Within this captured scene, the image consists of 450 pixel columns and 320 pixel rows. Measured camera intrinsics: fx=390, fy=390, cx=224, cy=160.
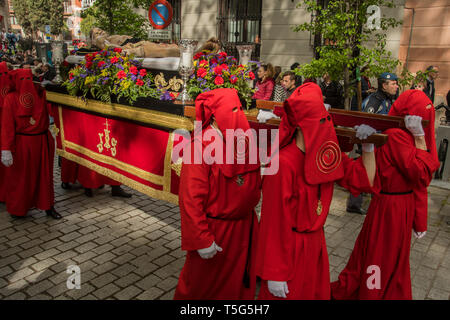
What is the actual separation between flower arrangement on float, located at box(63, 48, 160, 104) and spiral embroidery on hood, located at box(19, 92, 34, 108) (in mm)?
612

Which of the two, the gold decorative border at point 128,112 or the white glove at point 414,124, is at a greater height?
the white glove at point 414,124

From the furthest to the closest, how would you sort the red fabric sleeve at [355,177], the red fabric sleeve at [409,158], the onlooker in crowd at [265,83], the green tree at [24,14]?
the green tree at [24,14] < the onlooker in crowd at [265,83] < the red fabric sleeve at [409,158] < the red fabric sleeve at [355,177]

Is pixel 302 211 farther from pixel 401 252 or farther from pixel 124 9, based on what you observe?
pixel 124 9

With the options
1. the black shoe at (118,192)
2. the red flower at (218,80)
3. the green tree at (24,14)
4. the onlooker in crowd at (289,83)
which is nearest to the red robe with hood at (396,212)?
the red flower at (218,80)

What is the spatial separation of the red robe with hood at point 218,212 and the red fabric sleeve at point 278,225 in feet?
1.45

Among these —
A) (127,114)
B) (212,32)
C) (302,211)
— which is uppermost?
(212,32)

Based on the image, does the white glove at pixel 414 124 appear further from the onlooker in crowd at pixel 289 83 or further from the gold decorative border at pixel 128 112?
the onlooker in crowd at pixel 289 83

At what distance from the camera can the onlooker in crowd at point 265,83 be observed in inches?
330

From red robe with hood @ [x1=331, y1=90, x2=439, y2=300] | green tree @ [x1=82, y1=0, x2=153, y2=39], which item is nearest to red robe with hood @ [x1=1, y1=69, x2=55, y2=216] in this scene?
red robe with hood @ [x1=331, y1=90, x2=439, y2=300]

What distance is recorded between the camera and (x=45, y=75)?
11375 millimetres

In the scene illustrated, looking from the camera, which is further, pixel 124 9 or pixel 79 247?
pixel 124 9

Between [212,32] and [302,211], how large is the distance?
1354 centimetres

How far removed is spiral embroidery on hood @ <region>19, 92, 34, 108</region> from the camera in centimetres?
545
